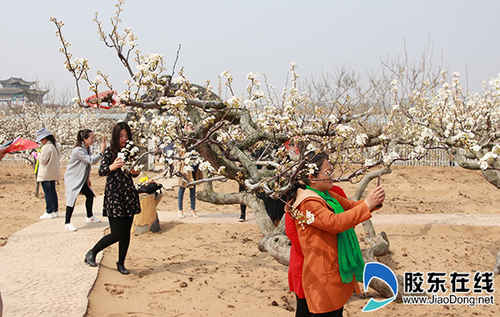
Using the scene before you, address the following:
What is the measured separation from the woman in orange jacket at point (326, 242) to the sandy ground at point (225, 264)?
1375mm

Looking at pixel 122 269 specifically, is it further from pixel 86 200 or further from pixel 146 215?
pixel 86 200

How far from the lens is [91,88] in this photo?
3.27m

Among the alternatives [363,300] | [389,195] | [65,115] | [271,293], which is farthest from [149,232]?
[65,115]

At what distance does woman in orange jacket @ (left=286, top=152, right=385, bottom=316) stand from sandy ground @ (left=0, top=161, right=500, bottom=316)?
138 centimetres

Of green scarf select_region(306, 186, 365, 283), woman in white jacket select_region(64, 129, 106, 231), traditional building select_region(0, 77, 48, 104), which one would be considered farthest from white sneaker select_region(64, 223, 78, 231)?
traditional building select_region(0, 77, 48, 104)

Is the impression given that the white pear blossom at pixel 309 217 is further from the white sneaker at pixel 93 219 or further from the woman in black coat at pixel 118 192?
the white sneaker at pixel 93 219

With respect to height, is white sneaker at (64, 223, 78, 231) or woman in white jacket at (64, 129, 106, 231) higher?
woman in white jacket at (64, 129, 106, 231)

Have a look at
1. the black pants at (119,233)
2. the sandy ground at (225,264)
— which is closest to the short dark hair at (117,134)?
the black pants at (119,233)

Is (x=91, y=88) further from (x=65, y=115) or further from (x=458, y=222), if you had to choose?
(x=65, y=115)

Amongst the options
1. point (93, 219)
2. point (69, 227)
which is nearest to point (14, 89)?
point (93, 219)

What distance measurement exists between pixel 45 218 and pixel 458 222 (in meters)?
8.12

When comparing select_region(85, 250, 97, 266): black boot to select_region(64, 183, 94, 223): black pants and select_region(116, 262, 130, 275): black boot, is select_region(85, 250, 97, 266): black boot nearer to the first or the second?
select_region(116, 262, 130, 275): black boot

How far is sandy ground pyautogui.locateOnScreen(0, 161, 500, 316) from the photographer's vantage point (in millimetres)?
4062

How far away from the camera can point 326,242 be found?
2.65 metres
